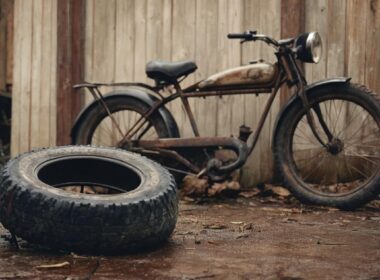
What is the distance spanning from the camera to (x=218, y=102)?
5.76 meters

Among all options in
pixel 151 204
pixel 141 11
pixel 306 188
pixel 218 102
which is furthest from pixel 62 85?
pixel 151 204

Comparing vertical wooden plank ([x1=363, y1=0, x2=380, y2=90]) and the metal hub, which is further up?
vertical wooden plank ([x1=363, y1=0, x2=380, y2=90])

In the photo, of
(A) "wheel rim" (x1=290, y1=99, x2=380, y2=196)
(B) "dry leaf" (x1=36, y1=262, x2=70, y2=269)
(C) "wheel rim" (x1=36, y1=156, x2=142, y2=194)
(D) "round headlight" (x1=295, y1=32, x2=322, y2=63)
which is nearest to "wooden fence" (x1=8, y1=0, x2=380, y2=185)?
(A) "wheel rim" (x1=290, y1=99, x2=380, y2=196)

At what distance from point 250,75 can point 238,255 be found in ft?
7.94

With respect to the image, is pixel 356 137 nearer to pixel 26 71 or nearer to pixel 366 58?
pixel 366 58

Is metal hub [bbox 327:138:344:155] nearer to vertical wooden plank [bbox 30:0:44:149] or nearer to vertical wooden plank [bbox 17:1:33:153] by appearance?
vertical wooden plank [bbox 30:0:44:149]

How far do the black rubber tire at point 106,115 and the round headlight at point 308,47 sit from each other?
132 cm

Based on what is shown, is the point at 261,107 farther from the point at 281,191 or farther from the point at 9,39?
the point at 9,39

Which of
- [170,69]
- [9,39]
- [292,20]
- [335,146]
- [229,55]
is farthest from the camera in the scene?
[9,39]

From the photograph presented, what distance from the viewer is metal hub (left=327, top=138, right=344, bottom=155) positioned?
15.0ft

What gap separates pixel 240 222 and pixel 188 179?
1407 mm

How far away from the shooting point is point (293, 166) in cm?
479

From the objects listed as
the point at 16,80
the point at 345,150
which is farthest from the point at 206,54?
the point at 16,80

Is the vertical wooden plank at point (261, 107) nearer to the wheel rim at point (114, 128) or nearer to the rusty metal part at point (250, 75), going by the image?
the rusty metal part at point (250, 75)
